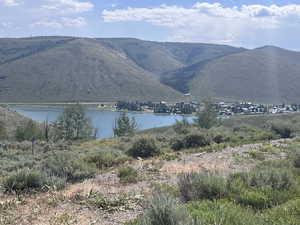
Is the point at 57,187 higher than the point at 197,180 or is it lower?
lower

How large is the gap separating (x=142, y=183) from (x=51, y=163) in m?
2.75

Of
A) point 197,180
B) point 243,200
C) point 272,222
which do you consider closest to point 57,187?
point 197,180

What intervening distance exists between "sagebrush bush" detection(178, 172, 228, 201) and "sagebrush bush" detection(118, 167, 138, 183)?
191 centimetres

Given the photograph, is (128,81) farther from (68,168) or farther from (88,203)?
(88,203)

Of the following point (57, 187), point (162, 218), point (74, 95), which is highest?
point (162, 218)

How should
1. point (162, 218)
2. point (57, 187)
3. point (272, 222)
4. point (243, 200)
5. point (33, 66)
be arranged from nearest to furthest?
point (162, 218) < point (272, 222) < point (243, 200) < point (57, 187) < point (33, 66)

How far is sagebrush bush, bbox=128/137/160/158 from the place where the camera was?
40.4 ft

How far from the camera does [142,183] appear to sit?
7.39 meters

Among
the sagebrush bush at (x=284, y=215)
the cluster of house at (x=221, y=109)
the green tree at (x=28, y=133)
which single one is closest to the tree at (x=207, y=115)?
the green tree at (x=28, y=133)

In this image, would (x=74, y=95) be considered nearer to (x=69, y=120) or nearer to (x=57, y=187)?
(x=69, y=120)

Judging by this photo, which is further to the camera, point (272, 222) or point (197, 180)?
point (197, 180)

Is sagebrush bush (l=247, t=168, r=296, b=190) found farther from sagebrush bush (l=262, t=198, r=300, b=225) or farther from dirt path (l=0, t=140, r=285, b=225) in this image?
dirt path (l=0, t=140, r=285, b=225)

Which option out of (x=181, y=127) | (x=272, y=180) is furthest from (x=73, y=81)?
(x=272, y=180)

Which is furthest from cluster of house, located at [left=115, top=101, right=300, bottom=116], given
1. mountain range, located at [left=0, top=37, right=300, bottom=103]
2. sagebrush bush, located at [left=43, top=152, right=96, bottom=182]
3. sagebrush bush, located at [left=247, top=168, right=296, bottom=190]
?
sagebrush bush, located at [left=247, top=168, right=296, bottom=190]
